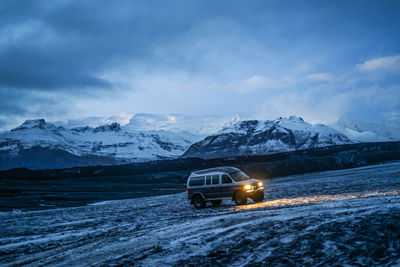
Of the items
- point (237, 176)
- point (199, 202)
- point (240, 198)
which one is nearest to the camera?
point (240, 198)

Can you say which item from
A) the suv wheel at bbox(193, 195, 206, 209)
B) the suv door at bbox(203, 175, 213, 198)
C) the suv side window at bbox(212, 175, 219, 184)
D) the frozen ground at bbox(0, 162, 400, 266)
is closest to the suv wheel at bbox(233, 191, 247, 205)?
the suv side window at bbox(212, 175, 219, 184)

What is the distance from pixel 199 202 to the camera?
2277 centimetres

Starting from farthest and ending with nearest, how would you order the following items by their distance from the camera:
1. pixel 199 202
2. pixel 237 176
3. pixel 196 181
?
1. pixel 196 181
2. pixel 199 202
3. pixel 237 176

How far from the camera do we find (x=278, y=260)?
7.70 m

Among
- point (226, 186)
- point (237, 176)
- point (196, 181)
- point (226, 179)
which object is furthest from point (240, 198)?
point (196, 181)

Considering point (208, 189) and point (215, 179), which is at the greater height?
point (215, 179)

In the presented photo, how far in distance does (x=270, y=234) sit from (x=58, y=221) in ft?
48.8

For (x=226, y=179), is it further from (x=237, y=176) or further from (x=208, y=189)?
(x=208, y=189)

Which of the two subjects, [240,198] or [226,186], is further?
[226,186]

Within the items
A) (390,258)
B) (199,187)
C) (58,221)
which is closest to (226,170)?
(199,187)

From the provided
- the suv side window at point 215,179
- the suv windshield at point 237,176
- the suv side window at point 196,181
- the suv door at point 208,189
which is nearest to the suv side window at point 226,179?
the suv windshield at point 237,176

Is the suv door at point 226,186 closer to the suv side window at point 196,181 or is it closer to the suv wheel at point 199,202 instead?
the suv wheel at point 199,202

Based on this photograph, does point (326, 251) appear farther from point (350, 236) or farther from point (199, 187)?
point (199, 187)

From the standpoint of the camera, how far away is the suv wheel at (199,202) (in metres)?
22.5
